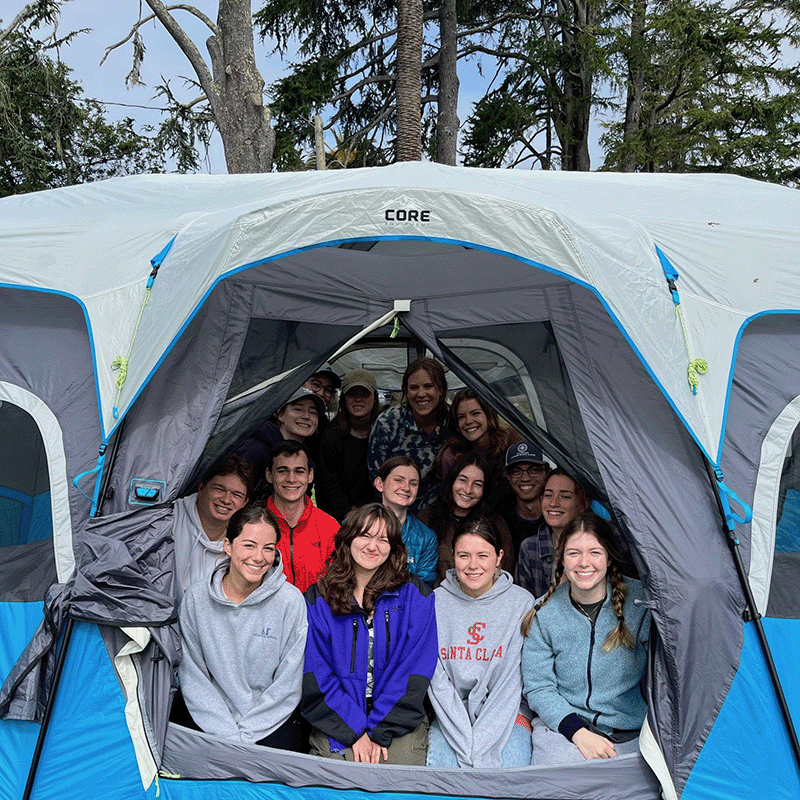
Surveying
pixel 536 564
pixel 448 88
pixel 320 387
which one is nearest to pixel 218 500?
pixel 536 564

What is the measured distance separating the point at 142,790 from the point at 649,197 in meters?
3.86

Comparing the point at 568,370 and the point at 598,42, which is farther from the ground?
the point at 598,42

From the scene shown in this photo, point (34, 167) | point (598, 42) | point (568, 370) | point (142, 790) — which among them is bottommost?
point (142, 790)

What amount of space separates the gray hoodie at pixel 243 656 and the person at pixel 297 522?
544 millimetres

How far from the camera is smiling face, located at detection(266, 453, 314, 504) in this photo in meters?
3.80

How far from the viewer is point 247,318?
378 cm

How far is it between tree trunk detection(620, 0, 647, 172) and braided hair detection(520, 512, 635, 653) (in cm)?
1235

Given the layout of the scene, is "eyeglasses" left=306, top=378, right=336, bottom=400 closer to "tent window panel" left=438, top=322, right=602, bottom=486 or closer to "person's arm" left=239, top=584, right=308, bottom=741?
"tent window panel" left=438, top=322, right=602, bottom=486

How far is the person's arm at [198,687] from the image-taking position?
3070 millimetres

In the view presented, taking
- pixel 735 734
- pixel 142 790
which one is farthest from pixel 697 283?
pixel 142 790

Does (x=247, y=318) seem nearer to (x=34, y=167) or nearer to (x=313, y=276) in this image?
(x=313, y=276)

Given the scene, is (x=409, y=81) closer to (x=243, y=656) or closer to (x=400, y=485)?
(x=400, y=485)

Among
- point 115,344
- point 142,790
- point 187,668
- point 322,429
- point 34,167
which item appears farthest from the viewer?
point 34,167

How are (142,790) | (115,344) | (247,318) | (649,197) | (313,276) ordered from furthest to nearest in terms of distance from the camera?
(649,197) < (313,276) < (247,318) < (115,344) < (142,790)
